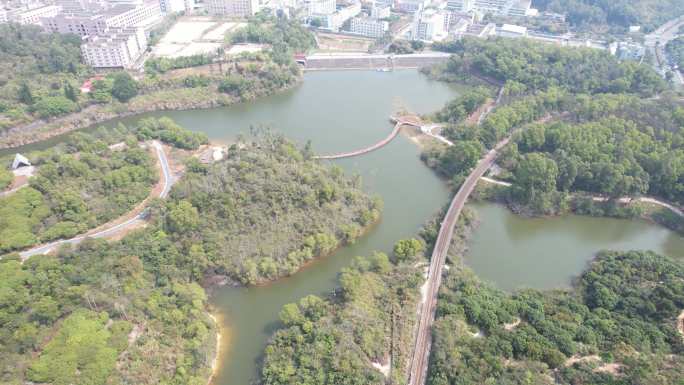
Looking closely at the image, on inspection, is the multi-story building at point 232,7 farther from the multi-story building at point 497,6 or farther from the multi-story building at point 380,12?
the multi-story building at point 497,6

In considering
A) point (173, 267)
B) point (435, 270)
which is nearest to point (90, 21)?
point (173, 267)

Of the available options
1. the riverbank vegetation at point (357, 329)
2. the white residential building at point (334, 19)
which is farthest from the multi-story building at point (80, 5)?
the riverbank vegetation at point (357, 329)

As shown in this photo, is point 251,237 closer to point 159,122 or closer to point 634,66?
point 159,122

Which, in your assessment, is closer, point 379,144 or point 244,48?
point 379,144

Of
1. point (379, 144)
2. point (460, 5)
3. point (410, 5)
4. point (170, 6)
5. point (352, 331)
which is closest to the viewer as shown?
point (352, 331)

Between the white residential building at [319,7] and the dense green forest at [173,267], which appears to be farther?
the white residential building at [319,7]

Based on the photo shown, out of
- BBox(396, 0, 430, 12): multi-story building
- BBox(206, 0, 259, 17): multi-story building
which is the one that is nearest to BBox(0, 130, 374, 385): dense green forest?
BBox(206, 0, 259, 17): multi-story building

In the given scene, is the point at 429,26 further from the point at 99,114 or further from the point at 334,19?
the point at 99,114
